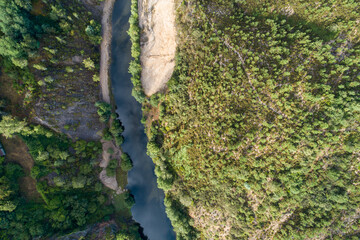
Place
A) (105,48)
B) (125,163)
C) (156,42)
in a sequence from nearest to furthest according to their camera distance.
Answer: (156,42) < (125,163) < (105,48)

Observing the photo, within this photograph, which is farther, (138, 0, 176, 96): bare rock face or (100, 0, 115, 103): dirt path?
(100, 0, 115, 103): dirt path

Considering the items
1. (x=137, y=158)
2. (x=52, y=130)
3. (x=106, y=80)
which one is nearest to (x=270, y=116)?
(x=137, y=158)

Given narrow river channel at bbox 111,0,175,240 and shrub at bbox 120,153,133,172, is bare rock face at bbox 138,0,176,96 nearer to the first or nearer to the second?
narrow river channel at bbox 111,0,175,240

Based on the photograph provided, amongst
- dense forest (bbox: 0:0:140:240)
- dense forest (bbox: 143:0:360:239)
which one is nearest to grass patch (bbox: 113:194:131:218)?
dense forest (bbox: 0:0:140:240)

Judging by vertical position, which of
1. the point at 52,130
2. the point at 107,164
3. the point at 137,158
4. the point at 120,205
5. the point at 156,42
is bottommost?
the point at 120,205

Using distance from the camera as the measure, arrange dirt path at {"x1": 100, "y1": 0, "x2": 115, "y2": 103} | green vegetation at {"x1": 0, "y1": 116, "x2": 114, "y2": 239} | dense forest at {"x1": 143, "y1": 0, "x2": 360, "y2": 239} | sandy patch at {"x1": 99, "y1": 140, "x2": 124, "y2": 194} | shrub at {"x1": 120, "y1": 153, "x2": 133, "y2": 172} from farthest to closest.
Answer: dirt path at {"x1": 100, "y1": 0, "x2": 115, "y2": 103}, sandy patch at {"x1": 99, "y1": 140, "x2": 124, "y2": 194}, shrub at {"x1": 120, "y1": 153, "x2": 133, "y2": 172}, green vegetation at {"x1": 0, "y1": 116, "x2": 114, "y2": 239}, dense forest at {"x1": 143, "y1": 0, "x2": 360, "y2": 239}

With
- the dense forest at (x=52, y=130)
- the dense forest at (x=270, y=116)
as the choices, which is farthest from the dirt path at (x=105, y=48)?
the dense forest at (x=270, y=116)

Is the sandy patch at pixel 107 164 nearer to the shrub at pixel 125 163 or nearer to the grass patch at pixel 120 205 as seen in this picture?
the grass patch at pixel 120 205

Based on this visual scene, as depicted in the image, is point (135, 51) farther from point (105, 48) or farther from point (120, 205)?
point (120, 205)
